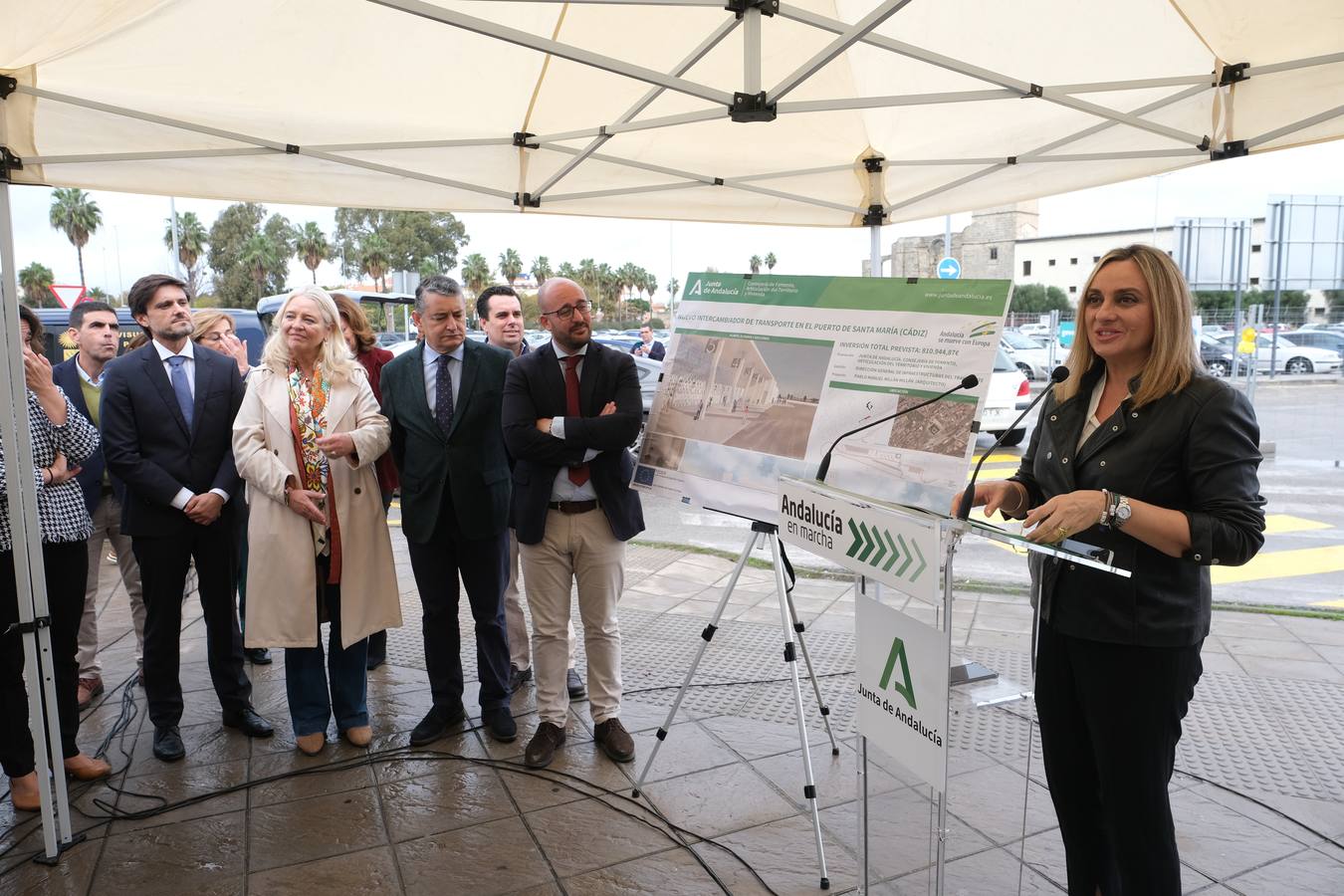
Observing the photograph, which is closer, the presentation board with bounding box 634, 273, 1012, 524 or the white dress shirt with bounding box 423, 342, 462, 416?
the presentation board with bounding box 634, 273, 1012, 524

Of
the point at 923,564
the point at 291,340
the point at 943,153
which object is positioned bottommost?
the point at 923,564

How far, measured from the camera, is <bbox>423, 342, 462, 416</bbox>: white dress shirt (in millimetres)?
3990

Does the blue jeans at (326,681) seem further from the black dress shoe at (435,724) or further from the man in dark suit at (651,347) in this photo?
the man in dark suit at (651,347)

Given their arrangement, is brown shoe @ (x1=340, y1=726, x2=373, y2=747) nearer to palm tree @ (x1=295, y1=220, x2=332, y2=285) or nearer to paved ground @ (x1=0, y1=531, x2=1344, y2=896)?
paved ground @ (x1=0, y1=531, x2=1344, y2=896)

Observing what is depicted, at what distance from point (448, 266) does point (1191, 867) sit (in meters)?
57.6

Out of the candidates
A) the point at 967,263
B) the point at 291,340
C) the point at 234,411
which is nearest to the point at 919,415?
the point at 291,340

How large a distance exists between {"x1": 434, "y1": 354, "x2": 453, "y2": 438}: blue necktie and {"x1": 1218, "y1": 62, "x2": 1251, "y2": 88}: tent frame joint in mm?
3525

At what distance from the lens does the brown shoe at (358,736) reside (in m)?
4.00

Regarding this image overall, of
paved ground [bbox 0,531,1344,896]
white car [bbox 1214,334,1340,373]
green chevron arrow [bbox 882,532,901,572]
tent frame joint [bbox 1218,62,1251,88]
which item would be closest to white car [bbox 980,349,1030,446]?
paved ground [bbox 0,531,1344,896]

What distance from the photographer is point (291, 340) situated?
3852 millimetres

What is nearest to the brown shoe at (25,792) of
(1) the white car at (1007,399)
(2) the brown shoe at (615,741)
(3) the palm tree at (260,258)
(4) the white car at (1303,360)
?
(2) the brown shoe at (615,741)

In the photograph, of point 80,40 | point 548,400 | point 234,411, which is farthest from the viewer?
point 234,411

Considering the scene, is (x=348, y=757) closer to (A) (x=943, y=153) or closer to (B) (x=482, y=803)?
(B) (x=482, y=803)

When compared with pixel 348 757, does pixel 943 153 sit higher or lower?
higher
